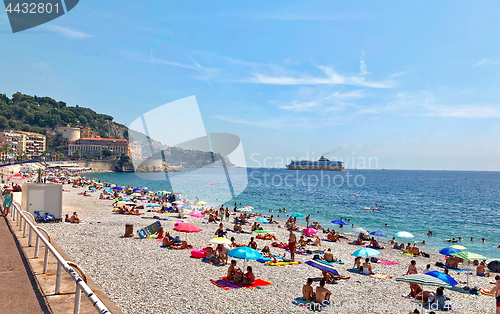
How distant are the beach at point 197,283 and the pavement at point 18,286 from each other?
81.0 inches

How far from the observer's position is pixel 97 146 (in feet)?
470

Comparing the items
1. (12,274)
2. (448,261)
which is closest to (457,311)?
(448,261)

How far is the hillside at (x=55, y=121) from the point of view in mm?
134875

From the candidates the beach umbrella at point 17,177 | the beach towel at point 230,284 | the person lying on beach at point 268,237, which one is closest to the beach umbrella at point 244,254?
the beach towel at point 230,284

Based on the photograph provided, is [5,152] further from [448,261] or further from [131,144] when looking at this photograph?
[448,261]

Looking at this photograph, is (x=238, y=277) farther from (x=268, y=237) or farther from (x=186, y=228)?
(x=268, y=237)

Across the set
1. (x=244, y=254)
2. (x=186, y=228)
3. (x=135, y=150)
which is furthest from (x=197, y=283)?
(x=135, y=150)

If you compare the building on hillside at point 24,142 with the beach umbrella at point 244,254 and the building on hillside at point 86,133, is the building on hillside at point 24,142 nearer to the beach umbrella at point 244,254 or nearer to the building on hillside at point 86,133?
the building on hillside at point 86,133

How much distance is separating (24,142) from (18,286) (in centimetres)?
13922

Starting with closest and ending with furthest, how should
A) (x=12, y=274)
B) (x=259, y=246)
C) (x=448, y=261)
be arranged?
(x=12, y=274) < (x=448, y=261) < (x=259, y=246)

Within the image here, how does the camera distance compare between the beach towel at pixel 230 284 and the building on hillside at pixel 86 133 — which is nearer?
the beach towel at pixel 230 284

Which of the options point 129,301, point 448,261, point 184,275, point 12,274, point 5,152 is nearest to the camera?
point 12,274

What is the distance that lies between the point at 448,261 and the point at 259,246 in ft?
29.3

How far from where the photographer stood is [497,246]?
885 inches
